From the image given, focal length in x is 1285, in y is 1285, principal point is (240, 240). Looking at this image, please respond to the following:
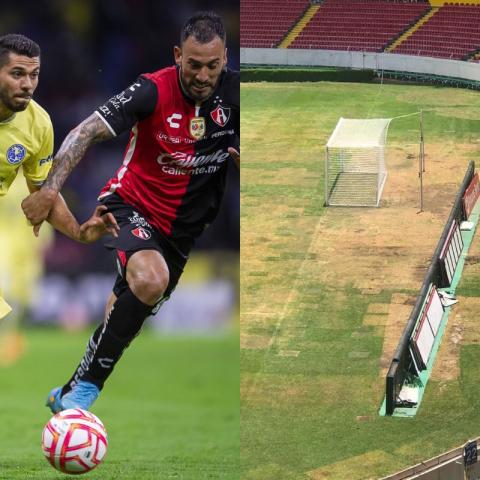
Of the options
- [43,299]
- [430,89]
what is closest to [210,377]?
[43,299]

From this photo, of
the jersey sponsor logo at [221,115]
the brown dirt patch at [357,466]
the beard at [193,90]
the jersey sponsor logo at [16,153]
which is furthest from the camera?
the brown dirt patch at [357,466]

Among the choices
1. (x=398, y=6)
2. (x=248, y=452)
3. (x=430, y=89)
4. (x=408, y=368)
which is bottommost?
(x=248, y=452)

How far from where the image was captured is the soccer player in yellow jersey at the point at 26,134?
595cm

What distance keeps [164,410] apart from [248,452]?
3.37m

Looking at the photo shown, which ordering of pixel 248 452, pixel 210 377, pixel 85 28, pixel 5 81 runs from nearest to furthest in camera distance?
pixel 5 81
pixel 248 452
pixel 85 28
pixel 210 377

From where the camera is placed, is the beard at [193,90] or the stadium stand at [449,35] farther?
the stadium stand at [449,35]

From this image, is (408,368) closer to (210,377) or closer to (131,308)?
(131,308)

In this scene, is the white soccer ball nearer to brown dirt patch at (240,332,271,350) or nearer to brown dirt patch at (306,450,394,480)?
brown dirt patch at (240,332,271,350)

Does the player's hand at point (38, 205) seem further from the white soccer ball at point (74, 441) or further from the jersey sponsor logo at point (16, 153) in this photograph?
the white soccer ball at point (74, 441)

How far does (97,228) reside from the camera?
6062 mm

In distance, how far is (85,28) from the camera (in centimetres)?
920

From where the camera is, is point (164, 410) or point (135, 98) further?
point (164, 410)

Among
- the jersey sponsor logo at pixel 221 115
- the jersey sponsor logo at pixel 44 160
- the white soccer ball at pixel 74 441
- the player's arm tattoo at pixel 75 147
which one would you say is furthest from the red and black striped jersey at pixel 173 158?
the white soccer ball at pixel 74 441

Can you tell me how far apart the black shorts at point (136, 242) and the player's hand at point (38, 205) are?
327mm
